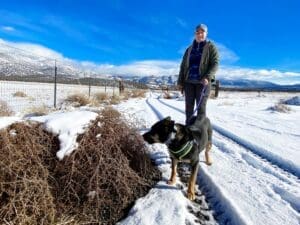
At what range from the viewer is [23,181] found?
308 cm

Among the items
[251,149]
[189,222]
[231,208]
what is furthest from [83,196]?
[251,149]

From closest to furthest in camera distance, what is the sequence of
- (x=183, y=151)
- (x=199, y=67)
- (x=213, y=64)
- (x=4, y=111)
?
(x=183, y=151), (x=4, y=111), (x=213, y=64), (x=199, y=67)

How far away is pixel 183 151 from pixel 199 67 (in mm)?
1997

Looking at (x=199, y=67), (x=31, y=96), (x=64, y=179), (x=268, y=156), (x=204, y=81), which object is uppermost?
(x=199, y=67)

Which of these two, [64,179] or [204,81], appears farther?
[204,81]

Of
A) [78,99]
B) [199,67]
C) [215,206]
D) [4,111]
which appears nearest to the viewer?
[215,206]

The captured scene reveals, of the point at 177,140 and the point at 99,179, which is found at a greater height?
the point at 177,140

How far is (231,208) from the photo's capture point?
3396 mm

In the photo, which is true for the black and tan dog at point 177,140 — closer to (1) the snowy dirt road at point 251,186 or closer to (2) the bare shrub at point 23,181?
(1) the snowy dirt road at point 251,186

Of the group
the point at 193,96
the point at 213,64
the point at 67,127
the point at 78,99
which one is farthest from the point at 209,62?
the point at 78,99

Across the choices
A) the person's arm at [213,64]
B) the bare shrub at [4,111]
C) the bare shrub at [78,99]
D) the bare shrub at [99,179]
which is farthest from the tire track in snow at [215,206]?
the bare shrub at [78,99]

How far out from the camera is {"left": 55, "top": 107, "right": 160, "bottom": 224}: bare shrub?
132 inches

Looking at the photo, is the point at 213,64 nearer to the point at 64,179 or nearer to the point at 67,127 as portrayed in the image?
the point at 67,127

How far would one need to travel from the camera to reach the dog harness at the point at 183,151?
394 centimetres
